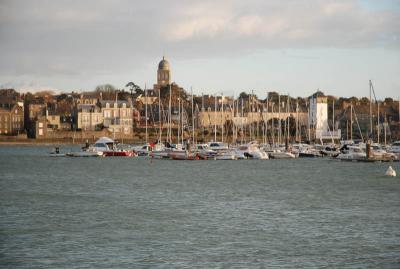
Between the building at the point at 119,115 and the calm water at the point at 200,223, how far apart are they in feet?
333

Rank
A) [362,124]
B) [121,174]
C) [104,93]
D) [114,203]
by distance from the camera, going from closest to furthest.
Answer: [114,203] < [121,174] < [362,124] < [104,93]

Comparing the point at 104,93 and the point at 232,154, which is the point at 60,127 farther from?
the point at 232,154

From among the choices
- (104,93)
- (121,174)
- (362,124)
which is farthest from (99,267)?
(104,93)

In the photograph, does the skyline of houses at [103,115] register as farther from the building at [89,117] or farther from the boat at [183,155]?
the boat at [183,155]

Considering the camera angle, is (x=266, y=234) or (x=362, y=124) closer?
(x=266, y=234)

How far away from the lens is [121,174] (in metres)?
61.9

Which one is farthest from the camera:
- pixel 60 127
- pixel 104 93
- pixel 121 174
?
pixel 104 93

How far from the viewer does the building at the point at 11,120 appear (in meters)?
157

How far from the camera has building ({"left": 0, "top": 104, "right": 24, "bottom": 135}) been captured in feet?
516

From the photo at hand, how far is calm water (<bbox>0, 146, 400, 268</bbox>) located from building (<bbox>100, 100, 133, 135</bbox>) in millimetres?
101443

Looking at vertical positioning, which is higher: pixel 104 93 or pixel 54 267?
pixel 104 93

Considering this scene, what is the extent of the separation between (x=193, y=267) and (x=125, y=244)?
3949mm

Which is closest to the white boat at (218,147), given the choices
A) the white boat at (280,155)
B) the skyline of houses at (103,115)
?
the white boat at (280,155)

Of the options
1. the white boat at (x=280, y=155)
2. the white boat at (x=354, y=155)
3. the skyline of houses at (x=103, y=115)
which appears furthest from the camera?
the skyline of houses at (x=103, y=115)
